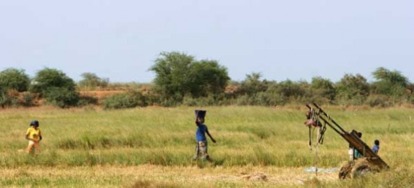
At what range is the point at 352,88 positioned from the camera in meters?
55.8

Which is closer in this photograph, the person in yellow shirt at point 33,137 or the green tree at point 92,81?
the person in yellow shirt at point 33,137

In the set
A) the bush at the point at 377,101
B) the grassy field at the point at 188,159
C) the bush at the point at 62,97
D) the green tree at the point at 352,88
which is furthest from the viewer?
the green tree at the point at 352,88

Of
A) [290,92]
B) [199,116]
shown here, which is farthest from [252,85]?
[199,116]

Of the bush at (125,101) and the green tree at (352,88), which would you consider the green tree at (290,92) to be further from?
the bush at (125,101)

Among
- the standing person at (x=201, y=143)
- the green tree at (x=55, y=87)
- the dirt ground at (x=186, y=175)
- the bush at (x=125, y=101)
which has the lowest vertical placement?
the dirt ground at (x=186, y=175)

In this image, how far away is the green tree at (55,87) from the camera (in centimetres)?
4991

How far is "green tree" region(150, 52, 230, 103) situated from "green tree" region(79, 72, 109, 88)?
17084 millimetres

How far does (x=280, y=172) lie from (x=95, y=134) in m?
8.06

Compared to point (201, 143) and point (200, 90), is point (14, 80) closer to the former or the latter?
point (200, 90)

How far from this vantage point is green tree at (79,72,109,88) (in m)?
71.1

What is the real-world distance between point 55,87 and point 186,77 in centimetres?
1079

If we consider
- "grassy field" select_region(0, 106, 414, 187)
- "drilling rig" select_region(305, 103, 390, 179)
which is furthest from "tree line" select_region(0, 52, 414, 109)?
"drilling rig" select_region(305, 103, 390, 179)

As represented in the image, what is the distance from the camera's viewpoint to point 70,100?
50.2 m

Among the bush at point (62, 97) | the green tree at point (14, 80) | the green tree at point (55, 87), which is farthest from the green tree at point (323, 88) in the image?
the green tree at point (14, 80)
